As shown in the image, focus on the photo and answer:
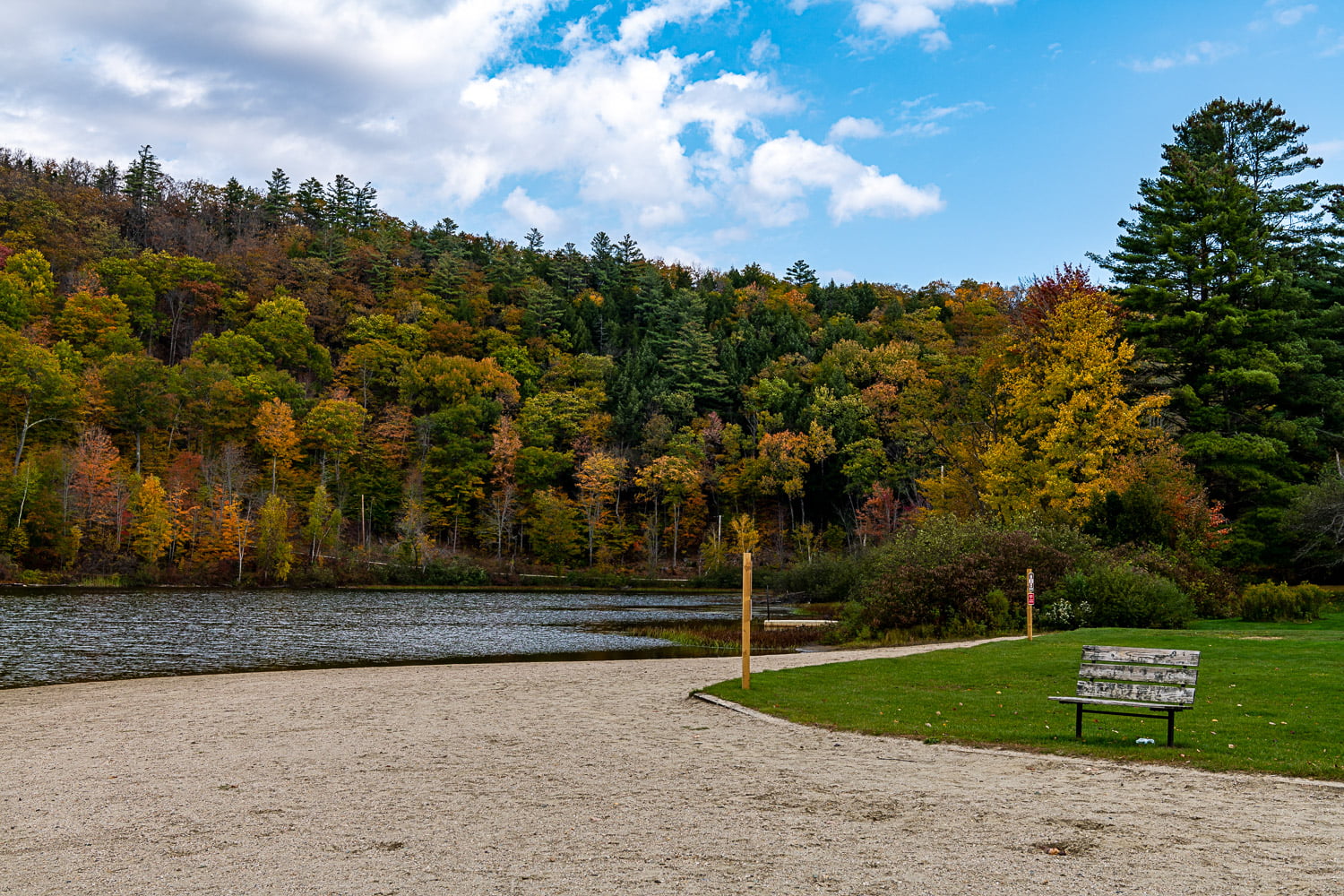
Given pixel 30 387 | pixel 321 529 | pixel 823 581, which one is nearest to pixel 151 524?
pixel 321 529

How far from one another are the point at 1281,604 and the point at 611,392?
240ft

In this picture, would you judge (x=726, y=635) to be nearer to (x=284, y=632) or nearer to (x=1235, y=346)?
(x=284, y=632)

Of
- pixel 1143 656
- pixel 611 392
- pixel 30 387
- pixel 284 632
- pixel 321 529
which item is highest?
pixel 611 392

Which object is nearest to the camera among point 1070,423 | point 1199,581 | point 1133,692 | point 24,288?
point 1133,692

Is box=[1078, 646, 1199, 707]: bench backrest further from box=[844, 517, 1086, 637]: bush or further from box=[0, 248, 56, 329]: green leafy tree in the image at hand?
→ box=[0, 248, 56, 329]: green leafy tree

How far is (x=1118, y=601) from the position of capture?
23.0 metres

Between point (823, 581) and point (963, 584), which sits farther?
point (823, 581)

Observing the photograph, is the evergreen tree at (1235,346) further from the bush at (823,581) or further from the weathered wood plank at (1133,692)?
the weathered wood plank at (1133,692)

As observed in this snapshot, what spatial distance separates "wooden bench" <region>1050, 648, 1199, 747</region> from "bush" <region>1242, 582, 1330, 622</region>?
17.8 m

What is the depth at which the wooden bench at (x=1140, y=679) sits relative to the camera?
8.85m

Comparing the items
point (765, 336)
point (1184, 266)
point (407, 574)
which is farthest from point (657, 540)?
point (1184, 266)

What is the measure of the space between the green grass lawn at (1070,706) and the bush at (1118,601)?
3802mm

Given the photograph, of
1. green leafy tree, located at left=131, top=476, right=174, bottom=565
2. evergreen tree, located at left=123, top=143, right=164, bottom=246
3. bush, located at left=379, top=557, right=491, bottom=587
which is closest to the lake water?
green leafy tree, located at left=131, top=476, right=174, bottom=565

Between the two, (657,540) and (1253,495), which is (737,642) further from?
(657,540)
